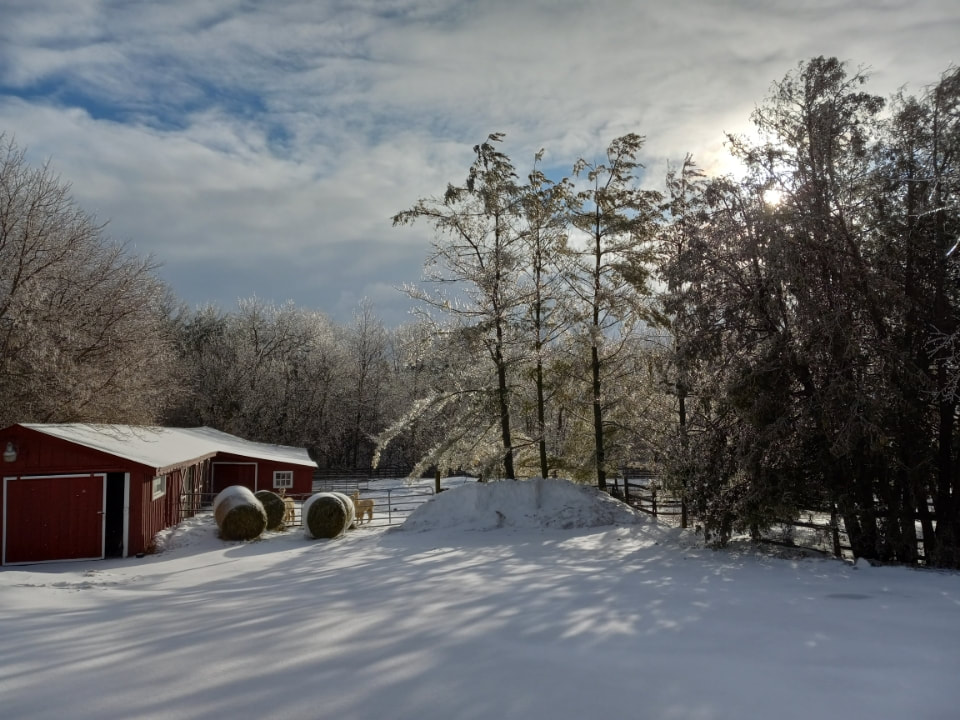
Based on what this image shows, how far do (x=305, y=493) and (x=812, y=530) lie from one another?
20.8 metres

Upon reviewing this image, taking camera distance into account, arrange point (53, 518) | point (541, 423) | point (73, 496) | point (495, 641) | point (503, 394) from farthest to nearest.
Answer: point (541, 423), point (503, 394), point (73, 496), point (53, 518), point (495, 641)

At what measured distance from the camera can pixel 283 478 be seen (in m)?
28.4

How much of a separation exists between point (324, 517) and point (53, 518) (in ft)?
20.7

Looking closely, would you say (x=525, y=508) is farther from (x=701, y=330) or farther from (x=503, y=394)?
(x=701, y=330)

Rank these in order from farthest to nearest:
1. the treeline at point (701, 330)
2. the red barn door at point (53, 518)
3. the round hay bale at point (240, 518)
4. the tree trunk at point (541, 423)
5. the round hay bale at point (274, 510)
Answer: the round hay bale at point (274, 510) < the tree trunk at point (541, 423) < the round hay bale at point (240, 518) < the red barn door at point (53, 518) < the treeline at point (701, 330)

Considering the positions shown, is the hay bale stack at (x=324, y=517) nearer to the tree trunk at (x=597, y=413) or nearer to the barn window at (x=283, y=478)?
the tree trunk at (x=597, y=413)

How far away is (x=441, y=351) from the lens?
1812 cm

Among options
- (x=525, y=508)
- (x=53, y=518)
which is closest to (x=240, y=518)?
(x=53, y=518)

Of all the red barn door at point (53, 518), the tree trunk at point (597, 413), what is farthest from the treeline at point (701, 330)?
the red barn door at point (53, 518)

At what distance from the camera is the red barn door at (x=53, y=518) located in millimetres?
15367

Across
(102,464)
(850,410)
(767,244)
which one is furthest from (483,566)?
(102,464)

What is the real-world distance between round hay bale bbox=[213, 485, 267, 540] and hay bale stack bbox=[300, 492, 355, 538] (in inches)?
47.6

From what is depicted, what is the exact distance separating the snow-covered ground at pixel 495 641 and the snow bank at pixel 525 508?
440cm

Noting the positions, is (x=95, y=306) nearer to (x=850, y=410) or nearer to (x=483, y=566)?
(x=483, y=566)
